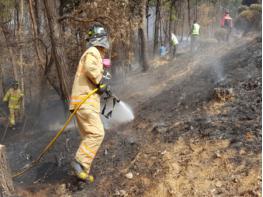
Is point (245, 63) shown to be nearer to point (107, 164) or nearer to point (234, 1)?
point (107, 164)

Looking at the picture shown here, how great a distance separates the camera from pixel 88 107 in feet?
13.9

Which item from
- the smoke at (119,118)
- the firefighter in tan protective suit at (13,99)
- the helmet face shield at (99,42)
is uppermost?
the helmet face shield at (99,42)

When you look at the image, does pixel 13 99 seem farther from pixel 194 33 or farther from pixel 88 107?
pixel 194 33

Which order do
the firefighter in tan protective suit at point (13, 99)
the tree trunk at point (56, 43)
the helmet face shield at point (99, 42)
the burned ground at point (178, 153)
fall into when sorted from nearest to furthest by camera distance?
the burned ground at point (178, 153), the helmet face shield at point (99, 42), the tree trunk at point (56, 43), the firefighter in tan protective suit at point (13, 99)

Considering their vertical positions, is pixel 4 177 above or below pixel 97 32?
below

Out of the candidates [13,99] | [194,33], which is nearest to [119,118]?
[13,99]

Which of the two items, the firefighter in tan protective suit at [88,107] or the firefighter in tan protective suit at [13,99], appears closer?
the firefighter in tan protective suit at [88,107]

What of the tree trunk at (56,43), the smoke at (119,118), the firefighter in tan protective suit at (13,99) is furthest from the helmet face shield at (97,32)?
the firefighter in tan protective suit at (13,99)

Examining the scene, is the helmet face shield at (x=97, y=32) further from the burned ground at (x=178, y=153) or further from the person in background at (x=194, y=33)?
the person in background at (x=194, y=33)

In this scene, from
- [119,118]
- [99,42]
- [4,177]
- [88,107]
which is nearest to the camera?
[4,177]

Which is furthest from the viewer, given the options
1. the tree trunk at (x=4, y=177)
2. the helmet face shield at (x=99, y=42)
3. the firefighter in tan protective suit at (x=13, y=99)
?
the firefighter in tan protective suit at (x=13, y=99)

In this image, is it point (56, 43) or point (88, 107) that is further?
point (56, 43)

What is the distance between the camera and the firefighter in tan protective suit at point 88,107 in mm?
4168

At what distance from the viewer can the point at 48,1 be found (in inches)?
263
